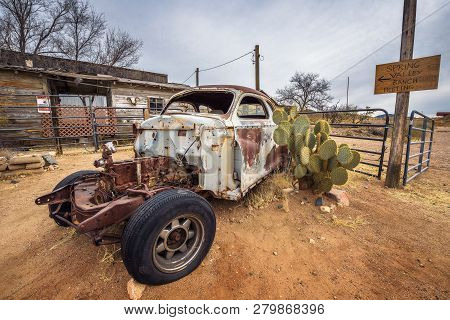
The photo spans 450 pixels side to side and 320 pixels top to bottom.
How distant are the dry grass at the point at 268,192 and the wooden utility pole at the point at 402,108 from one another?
2.32 m

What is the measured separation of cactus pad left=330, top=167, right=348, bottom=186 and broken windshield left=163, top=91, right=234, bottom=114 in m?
2.00

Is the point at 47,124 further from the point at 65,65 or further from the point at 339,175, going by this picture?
the point at 339,175

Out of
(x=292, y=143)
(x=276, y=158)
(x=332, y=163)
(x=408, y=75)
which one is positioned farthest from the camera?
(x=276, y=158)

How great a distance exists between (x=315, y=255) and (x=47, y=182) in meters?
5.71

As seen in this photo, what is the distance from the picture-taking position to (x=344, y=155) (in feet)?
11.1

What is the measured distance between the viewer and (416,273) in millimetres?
2207

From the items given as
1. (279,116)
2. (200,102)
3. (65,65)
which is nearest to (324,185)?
(279,116)

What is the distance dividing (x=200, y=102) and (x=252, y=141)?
1563 mm

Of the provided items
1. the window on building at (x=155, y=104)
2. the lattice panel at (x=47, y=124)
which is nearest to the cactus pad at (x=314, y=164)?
the lattice panel at (x=47, y=124)

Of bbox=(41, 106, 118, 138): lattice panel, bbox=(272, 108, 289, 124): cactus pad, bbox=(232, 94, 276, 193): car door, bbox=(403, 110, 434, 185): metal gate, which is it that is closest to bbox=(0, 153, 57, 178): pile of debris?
bbox=(41, 106, 118, 138): lattice panel

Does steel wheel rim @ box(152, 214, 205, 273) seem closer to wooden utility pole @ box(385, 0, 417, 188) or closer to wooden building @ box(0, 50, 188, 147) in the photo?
wooden utility pole @ box(385, 0, 417, 188)

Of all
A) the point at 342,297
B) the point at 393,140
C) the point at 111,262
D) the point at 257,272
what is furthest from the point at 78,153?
the point at 393,140

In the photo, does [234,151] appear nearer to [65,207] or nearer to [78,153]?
[65,207]

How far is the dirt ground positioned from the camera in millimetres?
2012
